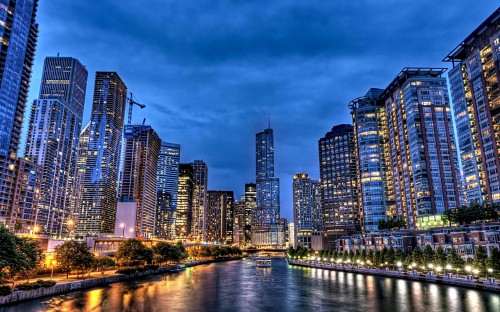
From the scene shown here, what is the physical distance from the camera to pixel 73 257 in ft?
323

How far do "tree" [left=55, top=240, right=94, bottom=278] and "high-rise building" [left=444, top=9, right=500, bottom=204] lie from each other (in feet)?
523

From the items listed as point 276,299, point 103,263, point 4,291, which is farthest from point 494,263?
point 103,263

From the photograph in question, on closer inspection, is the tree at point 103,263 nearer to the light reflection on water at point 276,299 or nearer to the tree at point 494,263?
the light reflection on water at point 276,299

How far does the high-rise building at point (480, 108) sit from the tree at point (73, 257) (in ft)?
523

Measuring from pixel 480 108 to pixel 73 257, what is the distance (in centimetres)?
17497

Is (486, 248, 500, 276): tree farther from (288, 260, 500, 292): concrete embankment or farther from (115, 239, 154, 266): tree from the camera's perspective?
(115, 239, 154, 266): tree

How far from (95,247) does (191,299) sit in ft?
311

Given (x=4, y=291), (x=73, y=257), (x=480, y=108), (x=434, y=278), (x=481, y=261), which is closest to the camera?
(x=4, y=291)

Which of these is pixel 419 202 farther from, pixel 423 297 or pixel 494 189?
pixel 423 297

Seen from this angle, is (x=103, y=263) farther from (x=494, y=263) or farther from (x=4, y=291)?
(x=494, y=263)

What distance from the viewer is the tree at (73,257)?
9781 cm

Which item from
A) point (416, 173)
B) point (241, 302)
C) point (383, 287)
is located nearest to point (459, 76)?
point (416, 173)

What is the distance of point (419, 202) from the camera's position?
194875 mm

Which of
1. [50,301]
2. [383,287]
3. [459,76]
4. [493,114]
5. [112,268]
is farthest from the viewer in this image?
[459,76]
